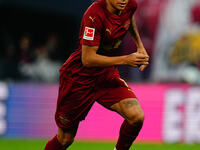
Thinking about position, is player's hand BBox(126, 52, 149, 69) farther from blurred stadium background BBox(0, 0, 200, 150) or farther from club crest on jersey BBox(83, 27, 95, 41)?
blurred stadium background BBox(0, 0, 200, 150)

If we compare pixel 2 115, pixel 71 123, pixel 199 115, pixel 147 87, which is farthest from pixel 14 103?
pixel 71 123

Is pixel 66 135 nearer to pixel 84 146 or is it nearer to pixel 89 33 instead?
pixel 89 33

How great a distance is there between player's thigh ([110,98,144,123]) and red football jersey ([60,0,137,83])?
0.39 m

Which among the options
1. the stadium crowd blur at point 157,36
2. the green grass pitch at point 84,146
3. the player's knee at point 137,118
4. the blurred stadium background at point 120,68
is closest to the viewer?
the player's knee at point 137,118

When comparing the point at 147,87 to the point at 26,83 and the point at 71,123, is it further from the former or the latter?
the point at 71,123

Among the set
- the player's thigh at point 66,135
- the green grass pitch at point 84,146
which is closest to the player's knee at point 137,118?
the player's thigh at point 66,135

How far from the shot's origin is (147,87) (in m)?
10.3

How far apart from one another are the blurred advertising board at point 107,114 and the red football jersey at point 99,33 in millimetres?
4153

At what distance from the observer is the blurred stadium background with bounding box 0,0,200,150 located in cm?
1004

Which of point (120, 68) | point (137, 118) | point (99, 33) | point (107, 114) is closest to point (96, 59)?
point (99, 33)

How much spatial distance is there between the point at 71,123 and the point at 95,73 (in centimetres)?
63

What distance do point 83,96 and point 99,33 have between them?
82 centimetres

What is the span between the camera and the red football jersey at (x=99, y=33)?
556 cm

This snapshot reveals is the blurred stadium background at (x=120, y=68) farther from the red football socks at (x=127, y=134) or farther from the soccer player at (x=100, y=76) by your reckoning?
the red football socks at (x=127, y=134)
